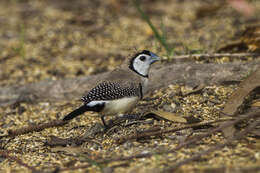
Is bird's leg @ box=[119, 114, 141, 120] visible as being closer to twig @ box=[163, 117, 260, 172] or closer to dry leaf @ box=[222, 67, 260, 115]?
dry leaf @ box=[222, 67, 260, 115]

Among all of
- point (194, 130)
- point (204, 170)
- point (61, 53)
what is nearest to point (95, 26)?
point (61, 53)

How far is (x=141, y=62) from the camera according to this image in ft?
14.4

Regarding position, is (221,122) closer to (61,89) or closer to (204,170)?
(204,170)

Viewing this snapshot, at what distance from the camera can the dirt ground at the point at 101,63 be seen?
133 inches

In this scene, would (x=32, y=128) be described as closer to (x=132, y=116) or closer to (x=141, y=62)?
(x=132, y=116)

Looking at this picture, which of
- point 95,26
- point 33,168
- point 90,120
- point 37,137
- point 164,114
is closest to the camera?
point 33,168

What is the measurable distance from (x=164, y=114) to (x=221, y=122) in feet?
2.03

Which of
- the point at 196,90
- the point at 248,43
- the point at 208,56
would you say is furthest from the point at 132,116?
the point at 248,43

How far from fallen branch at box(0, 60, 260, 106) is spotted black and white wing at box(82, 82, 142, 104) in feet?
3.63

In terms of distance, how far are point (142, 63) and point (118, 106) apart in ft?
2.23

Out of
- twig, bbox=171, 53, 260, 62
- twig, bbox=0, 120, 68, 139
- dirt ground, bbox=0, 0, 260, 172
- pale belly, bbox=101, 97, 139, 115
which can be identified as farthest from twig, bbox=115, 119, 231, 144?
twig, bbox=171, 53, 260, 62

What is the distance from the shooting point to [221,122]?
356 centimetres

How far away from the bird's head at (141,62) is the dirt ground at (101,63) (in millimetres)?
415

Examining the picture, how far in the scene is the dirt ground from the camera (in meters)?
3.37
